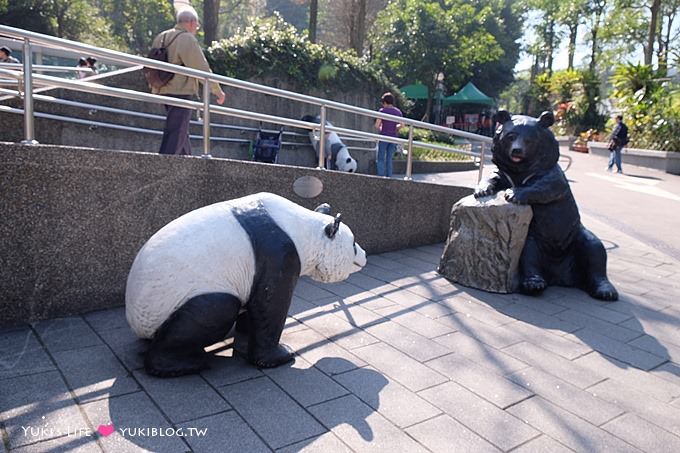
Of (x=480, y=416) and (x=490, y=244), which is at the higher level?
(x=490, y=244)

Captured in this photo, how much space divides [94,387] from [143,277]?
657mm

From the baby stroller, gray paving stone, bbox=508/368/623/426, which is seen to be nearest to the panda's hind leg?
gray paving stone, bbox=508/368/623/426

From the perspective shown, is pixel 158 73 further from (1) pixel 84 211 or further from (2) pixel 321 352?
(2) pixel 321 352

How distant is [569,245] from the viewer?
5.38 meters

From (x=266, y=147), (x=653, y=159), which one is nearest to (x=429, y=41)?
(x=653, y=159)

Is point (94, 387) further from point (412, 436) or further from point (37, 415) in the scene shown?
point (412, 436)

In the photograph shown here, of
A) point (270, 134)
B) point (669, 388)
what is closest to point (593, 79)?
point (270, 134)

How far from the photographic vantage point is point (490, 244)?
5223mm

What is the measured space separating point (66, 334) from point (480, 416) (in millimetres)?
2773

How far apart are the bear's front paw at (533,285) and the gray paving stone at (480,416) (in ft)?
7.35

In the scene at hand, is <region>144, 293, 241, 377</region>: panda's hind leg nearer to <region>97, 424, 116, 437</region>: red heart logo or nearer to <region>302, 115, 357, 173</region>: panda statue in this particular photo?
<region>97, 424, 116, 437</region>: red heart logo

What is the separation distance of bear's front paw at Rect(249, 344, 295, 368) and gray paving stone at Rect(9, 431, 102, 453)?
3.36ft

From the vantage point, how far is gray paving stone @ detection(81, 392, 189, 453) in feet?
7.71

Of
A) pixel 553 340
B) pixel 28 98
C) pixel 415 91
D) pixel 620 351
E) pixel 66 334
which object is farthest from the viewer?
pixel 415 91
